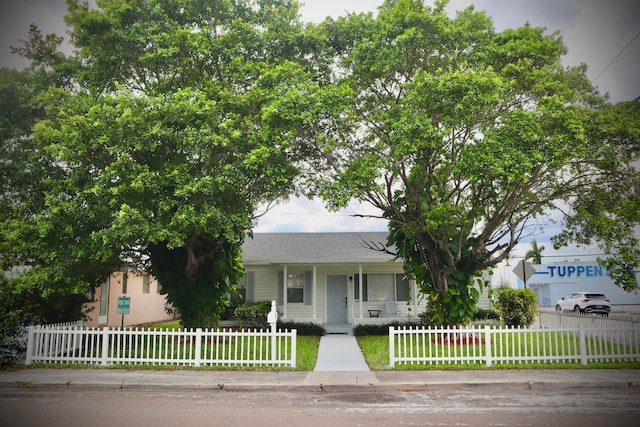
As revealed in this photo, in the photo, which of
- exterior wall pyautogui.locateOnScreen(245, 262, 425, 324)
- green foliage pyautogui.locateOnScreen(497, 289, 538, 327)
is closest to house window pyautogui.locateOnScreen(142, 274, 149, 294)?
exterior wall pyautogui.locateOnScreen(245, 262, 425, 324)

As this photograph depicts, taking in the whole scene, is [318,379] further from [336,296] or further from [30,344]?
[336,296]

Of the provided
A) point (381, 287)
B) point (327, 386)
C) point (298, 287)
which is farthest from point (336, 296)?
point (327, 386)

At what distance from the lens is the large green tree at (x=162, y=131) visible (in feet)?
40.3

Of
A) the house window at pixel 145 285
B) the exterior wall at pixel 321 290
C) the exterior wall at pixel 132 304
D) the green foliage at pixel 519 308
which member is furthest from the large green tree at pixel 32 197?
the green foliage at pixel 519 308

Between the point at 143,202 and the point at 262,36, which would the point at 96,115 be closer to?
the point at 143,202

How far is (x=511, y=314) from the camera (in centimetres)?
2205

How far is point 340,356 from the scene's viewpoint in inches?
569

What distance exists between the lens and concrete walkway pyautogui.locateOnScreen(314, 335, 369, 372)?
40.5 feet

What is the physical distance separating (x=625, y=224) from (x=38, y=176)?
16881mm

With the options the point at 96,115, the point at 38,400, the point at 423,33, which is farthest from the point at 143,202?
the point at 423,33

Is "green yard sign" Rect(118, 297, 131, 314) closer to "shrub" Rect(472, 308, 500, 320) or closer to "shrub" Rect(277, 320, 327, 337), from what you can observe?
"shrub" Rect(277, 320, 327, 337)

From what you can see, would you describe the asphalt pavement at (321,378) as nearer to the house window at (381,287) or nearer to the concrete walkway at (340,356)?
the concrete walkway at (340,356)

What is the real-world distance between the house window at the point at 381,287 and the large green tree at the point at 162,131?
961 cm

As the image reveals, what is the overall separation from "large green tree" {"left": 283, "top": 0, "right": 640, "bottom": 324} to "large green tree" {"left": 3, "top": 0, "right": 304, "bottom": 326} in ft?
5.17
